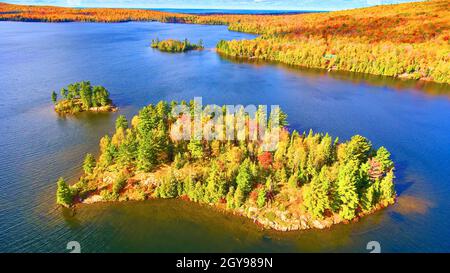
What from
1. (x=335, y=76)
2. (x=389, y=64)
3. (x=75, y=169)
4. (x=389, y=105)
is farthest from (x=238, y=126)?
(x=389, y=64)

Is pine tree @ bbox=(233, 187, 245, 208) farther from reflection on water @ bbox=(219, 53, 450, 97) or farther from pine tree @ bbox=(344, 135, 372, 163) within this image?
reflection on water @ bbox=(219, 53, 450, 97)

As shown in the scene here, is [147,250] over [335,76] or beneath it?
beneath

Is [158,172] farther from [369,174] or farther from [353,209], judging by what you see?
[369,174]

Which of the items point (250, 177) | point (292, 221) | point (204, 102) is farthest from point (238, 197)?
point (204, 102)

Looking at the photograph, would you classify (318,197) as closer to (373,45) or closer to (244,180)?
(244,180)

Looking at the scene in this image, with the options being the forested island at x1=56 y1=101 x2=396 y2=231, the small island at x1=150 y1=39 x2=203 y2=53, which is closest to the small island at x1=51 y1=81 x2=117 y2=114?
the forested island at x1=56 y1=101 x2=396 y2=231

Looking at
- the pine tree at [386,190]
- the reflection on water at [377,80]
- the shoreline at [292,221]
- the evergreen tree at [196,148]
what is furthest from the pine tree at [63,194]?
the reflection on water at [377,80]

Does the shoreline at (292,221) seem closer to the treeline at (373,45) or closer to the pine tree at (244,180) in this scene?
the pine tree at (244,180)
